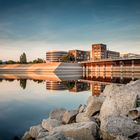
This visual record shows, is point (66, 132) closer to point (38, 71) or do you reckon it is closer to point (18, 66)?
point (38, 71)

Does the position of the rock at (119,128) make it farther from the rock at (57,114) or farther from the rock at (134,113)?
the rock at (57,114)

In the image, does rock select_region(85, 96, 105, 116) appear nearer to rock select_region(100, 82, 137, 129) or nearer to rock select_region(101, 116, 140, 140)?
rock select_region(100, 82, 137, 129)

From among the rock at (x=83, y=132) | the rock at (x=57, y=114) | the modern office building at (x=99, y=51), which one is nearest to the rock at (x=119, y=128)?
the rock at (x=83, y=132)

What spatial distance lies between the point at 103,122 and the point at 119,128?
1053mm

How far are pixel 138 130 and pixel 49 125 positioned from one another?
14.7 feet

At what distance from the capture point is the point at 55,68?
91.0m

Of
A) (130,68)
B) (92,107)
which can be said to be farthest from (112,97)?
(130,68)

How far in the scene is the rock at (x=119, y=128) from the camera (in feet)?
27.2

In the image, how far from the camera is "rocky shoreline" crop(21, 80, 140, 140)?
8352 mm

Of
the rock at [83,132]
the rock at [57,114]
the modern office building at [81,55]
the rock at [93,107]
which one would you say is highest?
the modern office building at [81,55]

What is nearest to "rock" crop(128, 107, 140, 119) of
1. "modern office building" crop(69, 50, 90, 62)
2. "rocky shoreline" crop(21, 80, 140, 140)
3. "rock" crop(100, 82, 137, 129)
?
"rocky shoreline" crop(21, 80, 140, 140)

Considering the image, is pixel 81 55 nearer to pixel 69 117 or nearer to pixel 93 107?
pixel 69 117

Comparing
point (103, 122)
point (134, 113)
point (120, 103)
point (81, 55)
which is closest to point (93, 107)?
point (120, 103)

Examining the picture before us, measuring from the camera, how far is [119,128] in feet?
27.5
